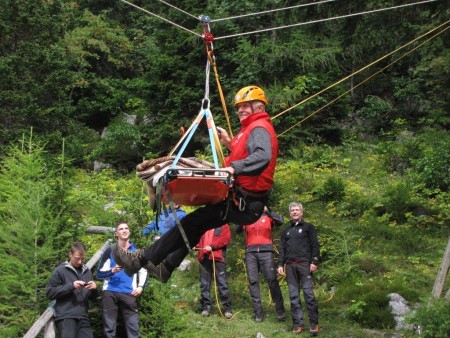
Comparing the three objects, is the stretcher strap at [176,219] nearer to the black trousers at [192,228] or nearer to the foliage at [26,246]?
the black trousers at [192,228]

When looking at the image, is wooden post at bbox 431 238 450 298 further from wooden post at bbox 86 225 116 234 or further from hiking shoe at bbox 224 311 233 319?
wooden post at bbox 86 225 116 234

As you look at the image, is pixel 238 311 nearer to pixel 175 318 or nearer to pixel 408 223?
pixel 175 318

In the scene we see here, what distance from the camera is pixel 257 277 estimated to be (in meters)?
11.4

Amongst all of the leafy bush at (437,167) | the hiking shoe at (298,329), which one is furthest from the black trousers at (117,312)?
the leafy bush at (437,167)

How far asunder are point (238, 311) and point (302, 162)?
32.1 feet

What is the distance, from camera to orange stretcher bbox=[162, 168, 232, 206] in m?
6.44

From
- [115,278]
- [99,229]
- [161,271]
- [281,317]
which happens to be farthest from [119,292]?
[281,317]

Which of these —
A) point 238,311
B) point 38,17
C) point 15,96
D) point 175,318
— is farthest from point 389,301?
point 38,17

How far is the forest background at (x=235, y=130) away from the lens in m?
9.63

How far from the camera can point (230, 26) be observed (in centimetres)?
2327

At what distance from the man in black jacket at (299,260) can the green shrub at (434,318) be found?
95.3 inches

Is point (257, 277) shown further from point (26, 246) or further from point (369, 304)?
point (26, 246)

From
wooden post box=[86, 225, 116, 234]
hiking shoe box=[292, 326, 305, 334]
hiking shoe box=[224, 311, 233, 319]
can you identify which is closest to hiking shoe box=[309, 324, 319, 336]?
hiking shoe box=[292, 326, 305, 334]

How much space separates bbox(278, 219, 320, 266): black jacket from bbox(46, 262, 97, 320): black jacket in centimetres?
342
